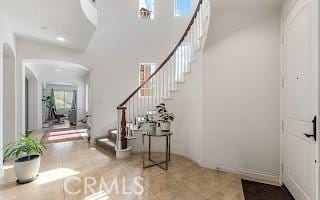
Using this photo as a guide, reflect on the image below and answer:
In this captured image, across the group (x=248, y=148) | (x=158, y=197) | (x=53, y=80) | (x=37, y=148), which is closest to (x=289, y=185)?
(x=248, y=148)

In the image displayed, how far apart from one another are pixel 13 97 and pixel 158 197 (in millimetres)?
A: 3914

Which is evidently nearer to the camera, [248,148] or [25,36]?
[248,148]

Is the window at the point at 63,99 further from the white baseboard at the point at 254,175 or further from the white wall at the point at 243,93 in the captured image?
the white baseboard at the point at 254,175

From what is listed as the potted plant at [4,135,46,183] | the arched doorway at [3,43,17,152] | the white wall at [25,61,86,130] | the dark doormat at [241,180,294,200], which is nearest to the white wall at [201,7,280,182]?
the dark doormat at [241,180,294,200]

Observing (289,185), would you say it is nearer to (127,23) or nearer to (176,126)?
(176,126)

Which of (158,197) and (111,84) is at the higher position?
(111,84)

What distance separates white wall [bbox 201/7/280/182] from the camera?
9.06 feet

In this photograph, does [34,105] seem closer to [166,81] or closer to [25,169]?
[25,169]

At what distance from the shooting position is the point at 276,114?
2.73 metres

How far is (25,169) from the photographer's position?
8.93 feet

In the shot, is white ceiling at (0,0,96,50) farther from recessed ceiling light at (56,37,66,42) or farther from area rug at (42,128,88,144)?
area rug at (42,128,88,144)

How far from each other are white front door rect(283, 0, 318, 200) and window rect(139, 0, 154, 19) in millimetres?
4313

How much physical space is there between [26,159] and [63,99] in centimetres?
1127

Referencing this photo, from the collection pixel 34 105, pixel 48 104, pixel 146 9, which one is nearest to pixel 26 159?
pixel 146 9
